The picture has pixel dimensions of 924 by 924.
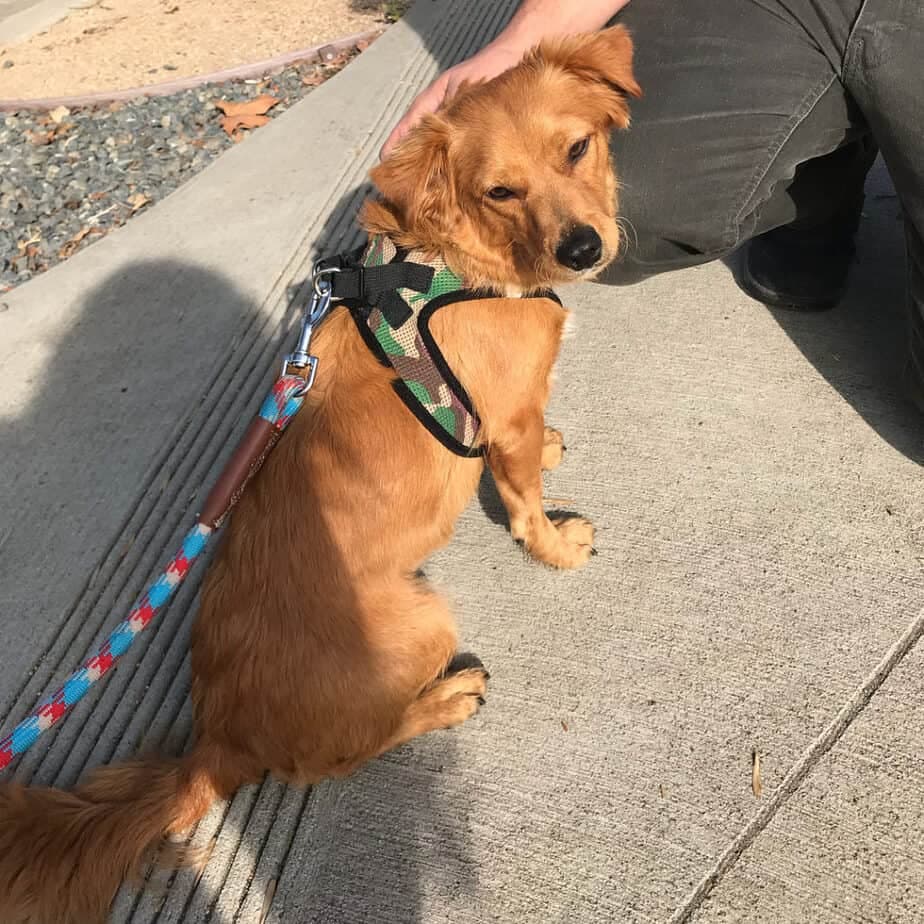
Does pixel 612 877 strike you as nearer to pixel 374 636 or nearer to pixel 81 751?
pixel 374 636

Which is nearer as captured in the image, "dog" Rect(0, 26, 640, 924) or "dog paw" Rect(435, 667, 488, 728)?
"dog" Rect(0, 26, 640, 924)

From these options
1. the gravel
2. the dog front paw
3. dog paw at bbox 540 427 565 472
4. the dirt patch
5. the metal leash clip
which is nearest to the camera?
the metal leash clip

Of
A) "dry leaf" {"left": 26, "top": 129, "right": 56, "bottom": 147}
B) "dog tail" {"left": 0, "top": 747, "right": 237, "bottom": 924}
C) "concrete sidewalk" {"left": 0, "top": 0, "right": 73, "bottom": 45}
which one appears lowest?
"dog tail" {"left": 0, "top": 747, "right": 237, "bottom": 924}

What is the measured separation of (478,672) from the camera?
2.34m

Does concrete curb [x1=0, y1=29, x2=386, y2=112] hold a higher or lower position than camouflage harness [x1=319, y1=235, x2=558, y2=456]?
higher

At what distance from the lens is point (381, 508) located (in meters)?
2.09

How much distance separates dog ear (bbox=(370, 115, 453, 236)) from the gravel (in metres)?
2.99

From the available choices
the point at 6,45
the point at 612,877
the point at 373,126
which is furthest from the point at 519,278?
the point at 6,45

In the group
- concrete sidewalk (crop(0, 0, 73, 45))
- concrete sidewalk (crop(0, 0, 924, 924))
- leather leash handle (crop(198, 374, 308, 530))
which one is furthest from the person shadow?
concrete sidewalk (crop(0, 0, 73, 45))

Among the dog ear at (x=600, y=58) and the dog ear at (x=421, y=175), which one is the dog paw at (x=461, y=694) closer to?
the dog ear at (x=421, y=175)

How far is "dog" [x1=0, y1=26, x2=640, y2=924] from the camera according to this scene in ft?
6.04

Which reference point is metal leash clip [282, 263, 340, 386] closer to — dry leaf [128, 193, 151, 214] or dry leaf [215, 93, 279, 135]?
dry leaf [128, 193, 151, 214]

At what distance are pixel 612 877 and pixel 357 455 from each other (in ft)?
4.35

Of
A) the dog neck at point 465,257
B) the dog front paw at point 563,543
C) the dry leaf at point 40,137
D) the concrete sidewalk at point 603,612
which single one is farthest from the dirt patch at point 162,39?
the dog front paw at point 563,543
